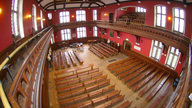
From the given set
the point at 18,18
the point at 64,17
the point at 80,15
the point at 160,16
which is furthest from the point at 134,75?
the point at 64,17

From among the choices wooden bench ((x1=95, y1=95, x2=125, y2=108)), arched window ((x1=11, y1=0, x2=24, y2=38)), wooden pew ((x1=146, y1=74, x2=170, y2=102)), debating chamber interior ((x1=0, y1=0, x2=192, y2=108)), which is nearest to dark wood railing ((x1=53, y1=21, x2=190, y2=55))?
debating chamber interior ((x1=0, y1=0, x2=192, y2=108))

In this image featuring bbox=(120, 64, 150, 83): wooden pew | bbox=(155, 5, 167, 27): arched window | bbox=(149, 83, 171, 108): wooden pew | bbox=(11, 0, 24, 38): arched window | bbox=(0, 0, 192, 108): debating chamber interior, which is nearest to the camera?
bbox=(0, 0, 192, 108): debating chamber interior

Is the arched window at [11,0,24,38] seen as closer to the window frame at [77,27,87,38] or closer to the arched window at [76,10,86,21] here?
A: the arched window at [76,10,86,21]

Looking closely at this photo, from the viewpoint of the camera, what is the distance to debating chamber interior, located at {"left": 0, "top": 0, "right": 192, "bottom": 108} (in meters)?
3.00

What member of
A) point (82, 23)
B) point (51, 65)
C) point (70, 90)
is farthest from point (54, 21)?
point (70, 90)

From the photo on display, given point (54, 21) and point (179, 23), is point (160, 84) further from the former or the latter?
point (54, 21)

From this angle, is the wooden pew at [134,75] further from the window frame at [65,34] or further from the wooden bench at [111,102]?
the window frame at [65,34]

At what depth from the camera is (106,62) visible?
12789mm

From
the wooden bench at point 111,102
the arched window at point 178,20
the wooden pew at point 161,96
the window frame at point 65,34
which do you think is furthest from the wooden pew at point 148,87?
the window frame at point 65,34

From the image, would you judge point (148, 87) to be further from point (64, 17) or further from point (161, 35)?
point (64, 17)

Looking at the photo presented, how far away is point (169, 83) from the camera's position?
884 cm

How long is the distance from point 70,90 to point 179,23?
32.7ft

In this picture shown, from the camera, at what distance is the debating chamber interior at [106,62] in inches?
118

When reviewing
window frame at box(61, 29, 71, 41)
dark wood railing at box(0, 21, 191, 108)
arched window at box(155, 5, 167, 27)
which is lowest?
dark wood railing at box(0, 21, 191, 108)
